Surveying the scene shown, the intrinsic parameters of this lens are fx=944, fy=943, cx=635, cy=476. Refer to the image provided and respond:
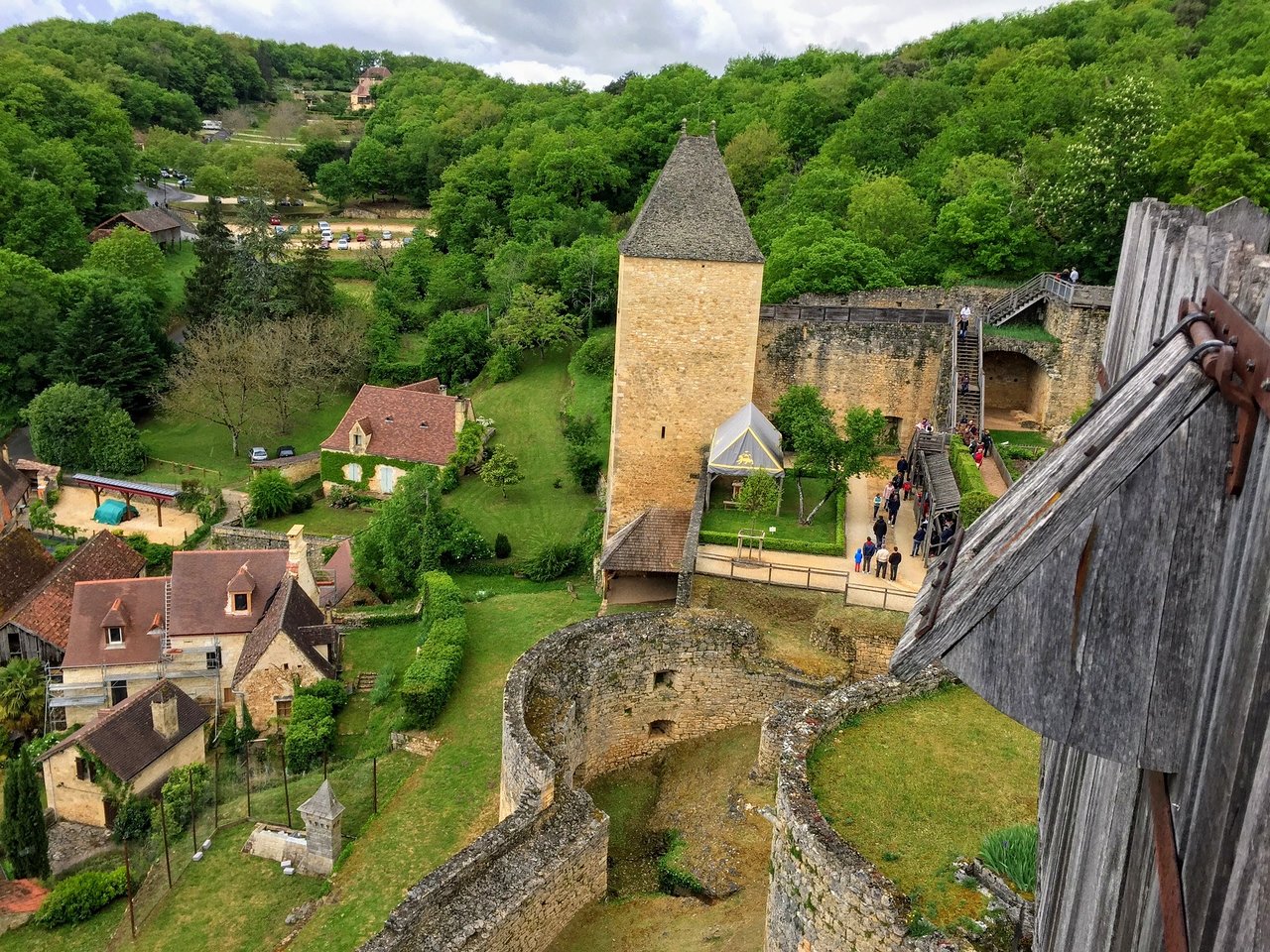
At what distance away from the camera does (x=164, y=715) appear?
22.6 meters

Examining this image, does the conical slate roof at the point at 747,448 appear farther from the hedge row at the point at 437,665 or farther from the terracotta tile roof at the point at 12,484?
the terracotta tile roof at the point at 12,484

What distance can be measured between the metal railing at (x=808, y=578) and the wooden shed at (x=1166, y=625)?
47.8ft

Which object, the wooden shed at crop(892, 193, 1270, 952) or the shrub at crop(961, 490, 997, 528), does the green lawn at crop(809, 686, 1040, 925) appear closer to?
the shrub at crop(961, 490, 997, 528)

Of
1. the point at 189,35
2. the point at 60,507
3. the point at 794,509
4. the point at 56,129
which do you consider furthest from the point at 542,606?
the point at 189,35

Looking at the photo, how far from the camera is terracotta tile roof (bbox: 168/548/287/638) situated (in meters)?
26.7

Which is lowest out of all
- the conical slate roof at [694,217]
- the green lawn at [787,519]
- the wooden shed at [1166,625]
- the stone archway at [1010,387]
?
the green lawn at [787,519]

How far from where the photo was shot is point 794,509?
22406mm

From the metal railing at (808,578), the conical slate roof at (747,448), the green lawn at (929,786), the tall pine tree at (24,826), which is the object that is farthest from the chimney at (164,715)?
the green lawn at (929,786)

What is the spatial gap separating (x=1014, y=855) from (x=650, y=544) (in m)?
13.8

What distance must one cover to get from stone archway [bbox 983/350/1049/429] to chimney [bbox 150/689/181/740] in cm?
2357

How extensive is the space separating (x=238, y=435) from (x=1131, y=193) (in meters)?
39.1

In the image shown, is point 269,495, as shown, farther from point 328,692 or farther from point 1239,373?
point 1239,373

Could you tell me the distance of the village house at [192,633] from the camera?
83.5ft

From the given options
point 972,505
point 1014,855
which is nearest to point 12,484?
point 972,505
